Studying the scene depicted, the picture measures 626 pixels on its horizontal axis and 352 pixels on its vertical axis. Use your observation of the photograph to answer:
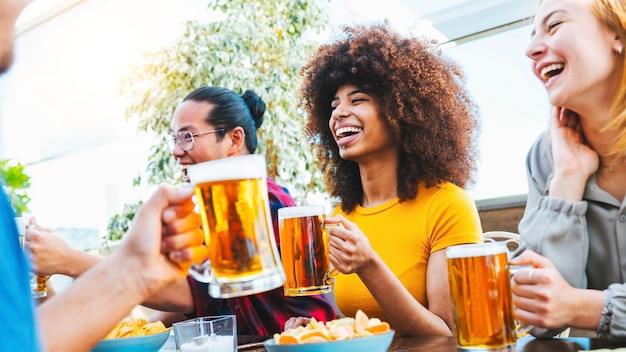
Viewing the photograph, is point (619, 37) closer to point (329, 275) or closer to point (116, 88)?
point (329, 275)

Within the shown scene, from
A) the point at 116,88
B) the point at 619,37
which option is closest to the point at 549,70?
the point at 619,37

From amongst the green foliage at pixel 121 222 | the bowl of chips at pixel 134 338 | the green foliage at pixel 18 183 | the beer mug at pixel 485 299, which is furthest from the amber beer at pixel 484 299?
the green foliage at pixel 121 222

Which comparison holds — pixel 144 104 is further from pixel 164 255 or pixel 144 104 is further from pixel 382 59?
pixel 164 255

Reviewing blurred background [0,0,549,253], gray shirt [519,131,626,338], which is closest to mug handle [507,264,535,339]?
gray shirt [519,131,626,338]

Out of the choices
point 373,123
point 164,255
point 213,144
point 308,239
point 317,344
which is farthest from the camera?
point 213,144

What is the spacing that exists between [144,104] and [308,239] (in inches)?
156

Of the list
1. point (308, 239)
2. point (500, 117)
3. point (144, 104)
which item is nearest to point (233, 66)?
point (144, 104)

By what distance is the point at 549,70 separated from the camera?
4.72 ft

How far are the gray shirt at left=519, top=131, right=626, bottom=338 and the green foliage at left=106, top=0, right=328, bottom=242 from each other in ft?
11.5

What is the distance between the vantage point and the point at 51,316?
797 mm

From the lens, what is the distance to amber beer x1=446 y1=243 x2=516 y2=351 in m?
1.14

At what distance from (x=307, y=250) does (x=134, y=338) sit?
45 centimetres

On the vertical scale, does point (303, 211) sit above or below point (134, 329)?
above

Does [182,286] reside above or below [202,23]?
below
